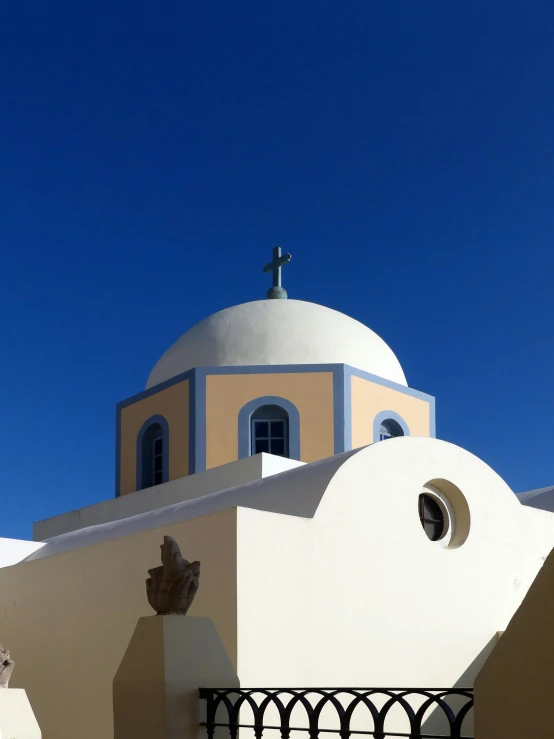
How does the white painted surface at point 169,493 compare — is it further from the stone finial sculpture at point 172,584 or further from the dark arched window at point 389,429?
the stone finial sculpture at point 172,584

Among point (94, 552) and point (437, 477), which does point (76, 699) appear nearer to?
point (94, 552)

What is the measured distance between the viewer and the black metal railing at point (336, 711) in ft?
13.5

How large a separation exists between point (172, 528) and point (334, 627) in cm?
172

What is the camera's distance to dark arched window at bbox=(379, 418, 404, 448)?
12.6 metres

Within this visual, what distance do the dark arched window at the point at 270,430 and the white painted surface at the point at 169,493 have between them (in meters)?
0.59

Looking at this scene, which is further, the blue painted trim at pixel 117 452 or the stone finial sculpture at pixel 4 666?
the blue painted trim at pixel 117 452

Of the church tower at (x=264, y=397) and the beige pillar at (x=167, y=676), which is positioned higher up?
the church tower at (x=264, y=397)

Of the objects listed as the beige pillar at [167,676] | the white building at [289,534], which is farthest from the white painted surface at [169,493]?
the beige pillar at [167,676]

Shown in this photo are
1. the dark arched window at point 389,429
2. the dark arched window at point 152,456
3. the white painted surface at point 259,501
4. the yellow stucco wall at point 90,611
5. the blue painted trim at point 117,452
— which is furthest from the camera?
the blue painted trim at point 117,452

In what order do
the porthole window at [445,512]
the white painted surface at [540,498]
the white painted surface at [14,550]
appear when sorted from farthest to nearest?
the white painted surface at [540,498], the white painted surface at [14,550], the porthole window at [445,512]

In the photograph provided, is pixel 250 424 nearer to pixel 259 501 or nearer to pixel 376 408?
pixel 376 408

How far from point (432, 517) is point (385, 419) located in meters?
3.20

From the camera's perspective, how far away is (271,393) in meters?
12.3

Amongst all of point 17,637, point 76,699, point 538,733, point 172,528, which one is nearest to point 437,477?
point 172,528
